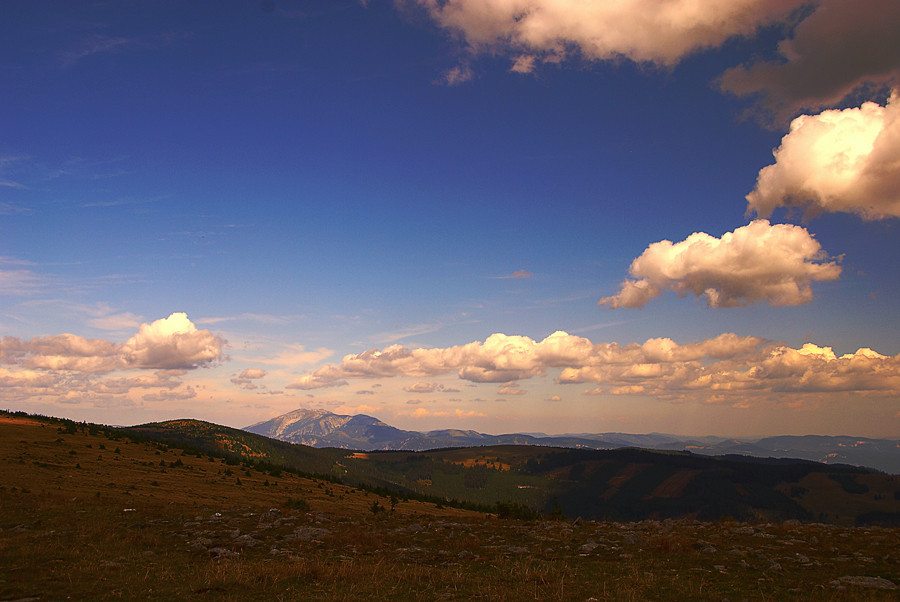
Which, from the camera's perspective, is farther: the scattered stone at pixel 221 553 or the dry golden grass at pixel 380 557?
the scattered stone at pixel 221 553

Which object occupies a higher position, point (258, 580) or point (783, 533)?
point (258, 580)

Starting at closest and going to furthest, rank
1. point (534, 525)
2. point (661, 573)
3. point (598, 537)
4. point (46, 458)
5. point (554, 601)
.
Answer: point (554, 601) < point (661, 573) < point (598, 537) < point (534, 525) < point (46, 458)

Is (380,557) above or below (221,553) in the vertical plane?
below

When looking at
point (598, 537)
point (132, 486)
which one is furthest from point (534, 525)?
point (132, 486)

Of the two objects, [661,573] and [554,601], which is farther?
[661,573]

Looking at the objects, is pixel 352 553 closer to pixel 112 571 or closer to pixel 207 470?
A: pixel 112 571

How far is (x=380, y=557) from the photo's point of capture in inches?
729

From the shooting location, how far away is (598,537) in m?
23.8

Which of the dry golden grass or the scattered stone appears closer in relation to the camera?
the dry golden grass

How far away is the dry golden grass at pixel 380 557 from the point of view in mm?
13461

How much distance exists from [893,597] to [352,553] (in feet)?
57.3

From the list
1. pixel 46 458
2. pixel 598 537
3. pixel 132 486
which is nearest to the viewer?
pixel 598 537

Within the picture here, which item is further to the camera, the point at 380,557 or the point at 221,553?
the point at 380,557

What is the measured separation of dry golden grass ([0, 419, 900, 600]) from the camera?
13.5 m
